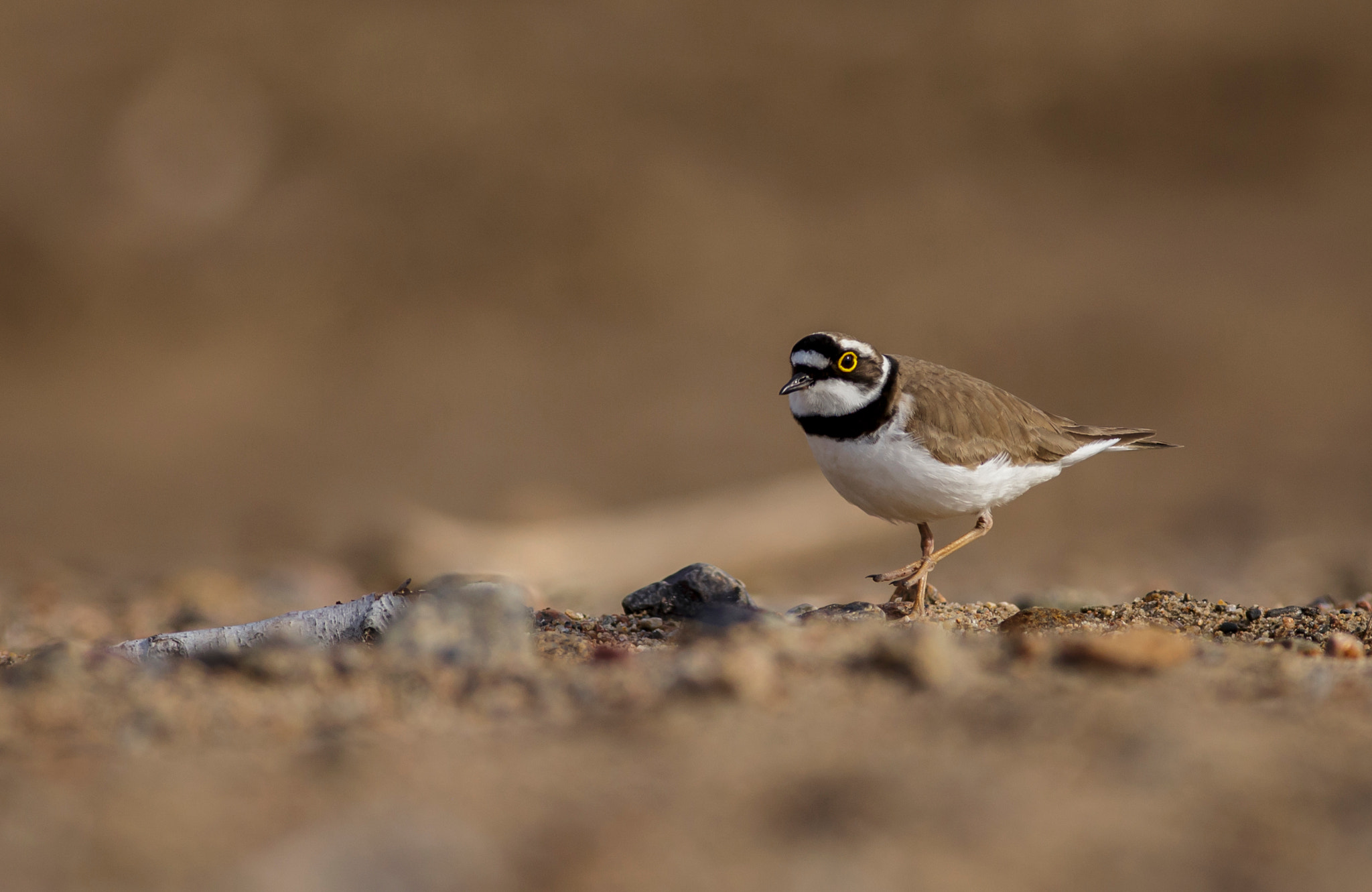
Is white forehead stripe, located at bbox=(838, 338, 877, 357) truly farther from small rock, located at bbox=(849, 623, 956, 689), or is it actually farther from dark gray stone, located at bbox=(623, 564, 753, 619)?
small rock, located at bbox=(849, 623, 956, 689)

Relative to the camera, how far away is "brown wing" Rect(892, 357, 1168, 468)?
538 cm

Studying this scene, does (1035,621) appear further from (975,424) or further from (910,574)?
(975,424)

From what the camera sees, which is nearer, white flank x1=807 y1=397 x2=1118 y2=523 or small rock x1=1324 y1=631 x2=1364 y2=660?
small rock x1=1324 y1=631 x2=1364 y2=660

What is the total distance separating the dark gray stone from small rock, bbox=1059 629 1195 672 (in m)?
1.56

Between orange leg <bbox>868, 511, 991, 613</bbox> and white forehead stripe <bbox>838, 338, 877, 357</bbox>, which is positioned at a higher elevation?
white forehead stripe <bbox>838, 338, 877, 357</bbox>

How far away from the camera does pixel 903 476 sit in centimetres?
522

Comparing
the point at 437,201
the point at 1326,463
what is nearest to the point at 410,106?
the point at 437,201

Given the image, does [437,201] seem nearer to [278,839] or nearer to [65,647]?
[65,647]

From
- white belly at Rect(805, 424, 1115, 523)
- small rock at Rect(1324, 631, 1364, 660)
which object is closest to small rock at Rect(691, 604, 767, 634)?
white belly at Rect(805, 424, 1115, 523)

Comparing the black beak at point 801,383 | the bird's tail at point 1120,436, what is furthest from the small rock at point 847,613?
the bird's tail at point 1120,436

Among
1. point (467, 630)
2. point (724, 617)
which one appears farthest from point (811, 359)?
point (467, 630)

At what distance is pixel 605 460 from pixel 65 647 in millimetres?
11556

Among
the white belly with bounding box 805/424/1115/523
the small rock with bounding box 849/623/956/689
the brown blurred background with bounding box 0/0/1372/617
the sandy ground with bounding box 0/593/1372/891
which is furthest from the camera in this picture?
the brown blurred background with bounding box 0/0/1372/617

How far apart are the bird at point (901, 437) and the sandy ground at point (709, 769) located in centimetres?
159
